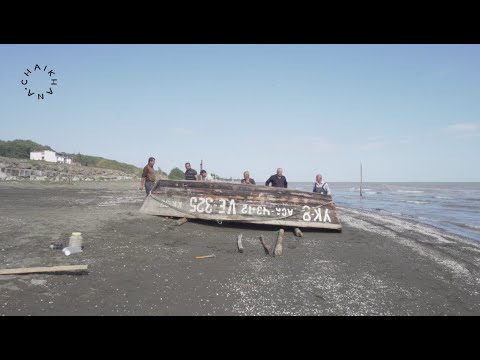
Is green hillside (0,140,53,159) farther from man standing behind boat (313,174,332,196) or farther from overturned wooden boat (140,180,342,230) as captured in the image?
man standing behind boat (313,174,332,196)

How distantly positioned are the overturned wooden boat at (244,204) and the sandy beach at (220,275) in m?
0.80

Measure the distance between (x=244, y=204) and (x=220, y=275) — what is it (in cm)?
532

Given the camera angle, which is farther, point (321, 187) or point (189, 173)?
point (189, 173)

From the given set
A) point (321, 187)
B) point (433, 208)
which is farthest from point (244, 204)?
point (433, 208)

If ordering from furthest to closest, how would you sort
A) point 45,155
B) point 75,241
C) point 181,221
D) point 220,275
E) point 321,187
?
point 45,155 → point 321,187 → point 181,221 → point 75,241 → point 220,275

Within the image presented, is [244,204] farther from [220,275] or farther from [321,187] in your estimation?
[220,275]

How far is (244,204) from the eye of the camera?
36.2 feet

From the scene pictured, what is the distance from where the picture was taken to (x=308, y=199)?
10875mm
